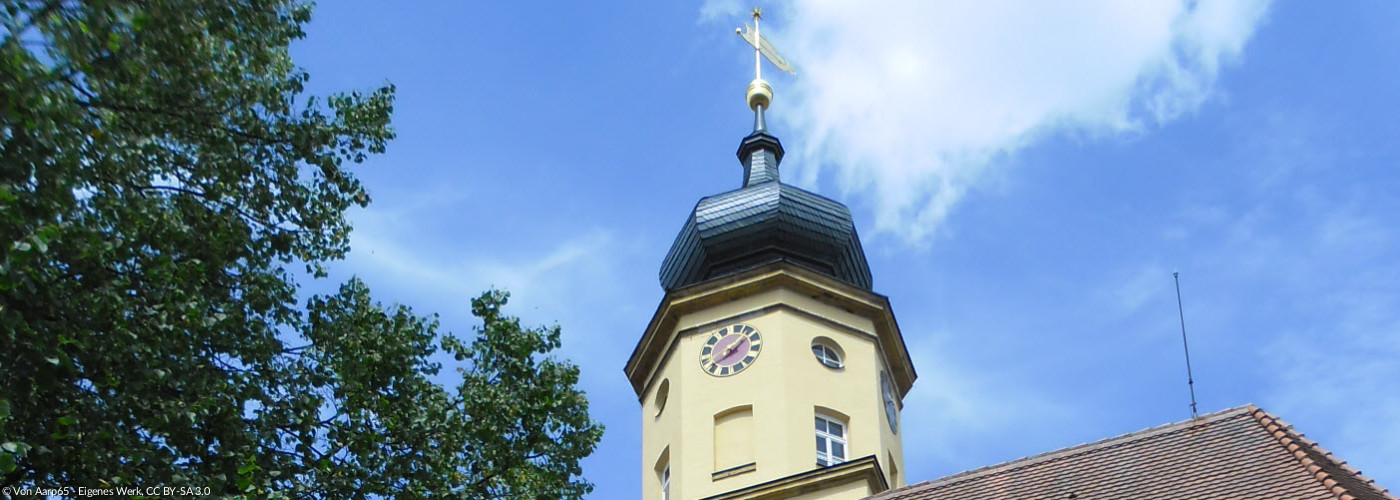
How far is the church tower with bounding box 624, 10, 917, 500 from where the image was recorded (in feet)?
91.4

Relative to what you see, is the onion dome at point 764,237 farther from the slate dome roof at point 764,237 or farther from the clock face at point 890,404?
the clock face at point 890,404

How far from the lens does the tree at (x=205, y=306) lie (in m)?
12.8

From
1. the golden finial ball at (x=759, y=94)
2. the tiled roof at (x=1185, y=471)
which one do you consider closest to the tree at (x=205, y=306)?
the tiled roof at (x=1185, y=471)

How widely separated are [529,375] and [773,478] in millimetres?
10553

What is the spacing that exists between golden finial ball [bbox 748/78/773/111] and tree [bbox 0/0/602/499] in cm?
2178

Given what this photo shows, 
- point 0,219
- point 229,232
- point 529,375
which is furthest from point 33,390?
point 529,375

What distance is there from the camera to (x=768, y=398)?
93.4 feet

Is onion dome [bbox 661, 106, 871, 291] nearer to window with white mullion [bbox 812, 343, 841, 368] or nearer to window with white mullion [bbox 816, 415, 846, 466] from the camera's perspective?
window with white mullion [bbox 812, 343, 841, 368]

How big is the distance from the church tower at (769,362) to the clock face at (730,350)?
0.02 metres

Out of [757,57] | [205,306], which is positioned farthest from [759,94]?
[205,306]

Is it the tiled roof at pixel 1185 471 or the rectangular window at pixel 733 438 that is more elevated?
the rectangular window at pixel 733 438

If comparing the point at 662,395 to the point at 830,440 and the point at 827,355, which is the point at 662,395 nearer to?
the point at 827,355

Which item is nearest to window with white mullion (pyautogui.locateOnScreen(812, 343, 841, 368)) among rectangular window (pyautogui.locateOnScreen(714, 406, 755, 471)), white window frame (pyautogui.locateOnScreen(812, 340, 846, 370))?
white window frame (pyautogui.locateOnScreen(812, 340, 846, 370))

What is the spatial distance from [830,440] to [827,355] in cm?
186
